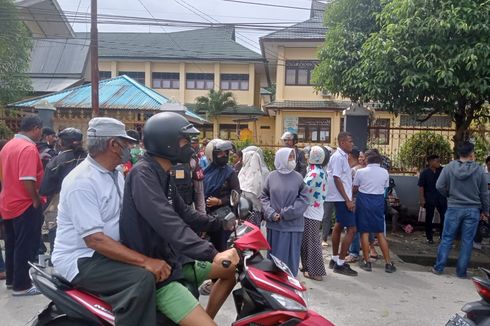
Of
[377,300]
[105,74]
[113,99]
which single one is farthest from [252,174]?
[105,74]

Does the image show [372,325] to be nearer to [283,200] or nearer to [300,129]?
[283,200]

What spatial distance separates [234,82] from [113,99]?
673 inches

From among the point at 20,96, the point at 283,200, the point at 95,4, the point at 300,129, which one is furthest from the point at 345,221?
the point at 300,129

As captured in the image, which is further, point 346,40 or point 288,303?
point 346,40

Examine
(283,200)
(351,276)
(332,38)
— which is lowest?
(351,276)

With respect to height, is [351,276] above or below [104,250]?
below

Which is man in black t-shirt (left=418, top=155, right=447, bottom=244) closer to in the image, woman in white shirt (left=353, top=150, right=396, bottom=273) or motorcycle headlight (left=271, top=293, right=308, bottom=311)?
woman in white shirt (left=353, top=150, right=396, bottom=273)

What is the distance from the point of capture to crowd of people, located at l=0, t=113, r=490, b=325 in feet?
8.27

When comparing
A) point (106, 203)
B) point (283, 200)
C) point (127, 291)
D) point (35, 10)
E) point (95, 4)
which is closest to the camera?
point (127, 291)

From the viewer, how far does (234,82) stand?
30.4 m

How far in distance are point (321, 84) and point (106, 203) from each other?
22.0 feet

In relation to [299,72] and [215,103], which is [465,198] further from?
[215,103]

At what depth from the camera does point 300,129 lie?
2559cm

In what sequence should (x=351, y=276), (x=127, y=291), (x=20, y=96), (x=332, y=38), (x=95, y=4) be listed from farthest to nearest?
(x=20, y=96), (x=95, y=4), (x=332, y=38), (x=351, y=276), (x=127, y=291)
